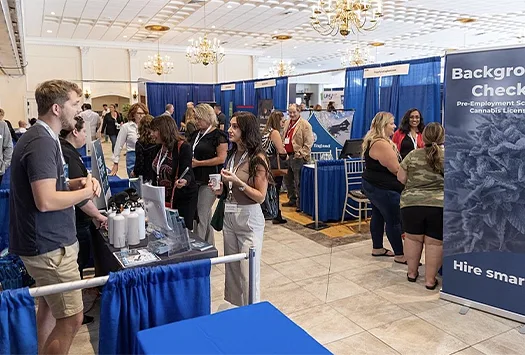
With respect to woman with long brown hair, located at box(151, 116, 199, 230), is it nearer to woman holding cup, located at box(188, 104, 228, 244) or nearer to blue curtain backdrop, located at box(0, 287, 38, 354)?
woman holding cup, located at box(188, 104, 228, 244)

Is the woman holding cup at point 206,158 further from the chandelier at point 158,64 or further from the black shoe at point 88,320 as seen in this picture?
the chandelier at point 158,64

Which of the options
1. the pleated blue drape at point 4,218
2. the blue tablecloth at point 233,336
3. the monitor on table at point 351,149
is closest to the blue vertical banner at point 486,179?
the blue tablecloth at point 233,336

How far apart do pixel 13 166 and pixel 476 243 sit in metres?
2.85

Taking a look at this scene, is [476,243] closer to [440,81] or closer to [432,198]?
[432,198]

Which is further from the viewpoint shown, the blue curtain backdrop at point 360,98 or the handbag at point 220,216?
the blue curtain backdrop at point 360,98

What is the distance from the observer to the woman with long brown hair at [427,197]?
342cm

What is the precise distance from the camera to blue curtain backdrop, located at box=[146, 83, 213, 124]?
13.5 m

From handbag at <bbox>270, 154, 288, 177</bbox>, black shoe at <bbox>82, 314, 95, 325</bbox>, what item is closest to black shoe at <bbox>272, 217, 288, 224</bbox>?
handbag at <bbox>270, 154, 288, 177</bbox>

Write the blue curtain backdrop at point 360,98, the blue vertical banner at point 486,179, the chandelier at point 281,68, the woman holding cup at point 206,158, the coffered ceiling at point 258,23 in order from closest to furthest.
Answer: the blue vertical banner at point 486,179 → the woman holding cup at point 206,158 → the blue curtain backdrop at point 360,98 → the coffered ceiling at point 258,23 → the chandelier at point 281,68

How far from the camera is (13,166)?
70.9 inches

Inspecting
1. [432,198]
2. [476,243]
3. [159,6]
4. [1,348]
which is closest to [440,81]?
[432,198]

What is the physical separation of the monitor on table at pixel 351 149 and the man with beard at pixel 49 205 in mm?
4238

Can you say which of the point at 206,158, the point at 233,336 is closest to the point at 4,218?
the point at 206,158

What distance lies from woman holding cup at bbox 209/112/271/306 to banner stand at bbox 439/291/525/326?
5.00ft
